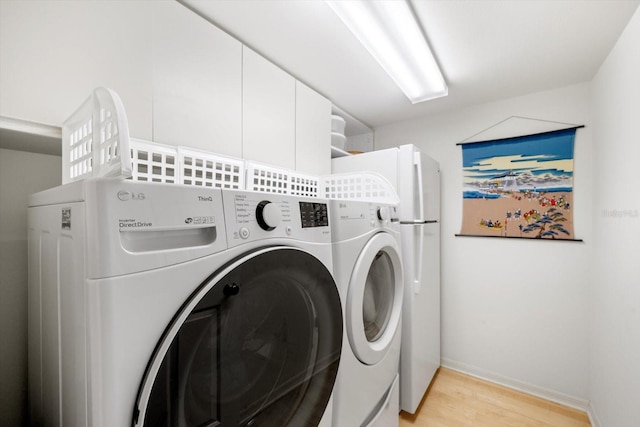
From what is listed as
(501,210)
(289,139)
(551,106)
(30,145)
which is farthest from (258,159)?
(551,106)

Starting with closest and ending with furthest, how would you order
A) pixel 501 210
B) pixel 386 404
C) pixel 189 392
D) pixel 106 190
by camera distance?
pixel 106 190 → pixel 189 392 → pixel 386 404 → pixel 501 210

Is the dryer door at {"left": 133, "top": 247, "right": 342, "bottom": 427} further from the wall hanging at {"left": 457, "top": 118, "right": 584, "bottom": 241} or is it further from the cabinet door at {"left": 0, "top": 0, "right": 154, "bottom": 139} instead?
the wall hanging at {"left": 457, "top": 118, "right": 584, "bottom": 241}

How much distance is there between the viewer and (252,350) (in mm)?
671

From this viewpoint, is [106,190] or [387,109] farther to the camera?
[387,109]

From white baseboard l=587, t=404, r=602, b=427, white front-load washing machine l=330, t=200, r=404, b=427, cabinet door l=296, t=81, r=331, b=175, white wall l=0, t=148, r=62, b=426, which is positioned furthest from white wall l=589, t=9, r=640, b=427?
white wall l=0, t=148, r=62, b=426

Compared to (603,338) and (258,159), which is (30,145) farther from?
(603,338)

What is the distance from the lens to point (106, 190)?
429 mm

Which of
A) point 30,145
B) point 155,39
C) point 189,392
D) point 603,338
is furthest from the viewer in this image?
point 603,338

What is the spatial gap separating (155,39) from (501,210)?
260 centimetres

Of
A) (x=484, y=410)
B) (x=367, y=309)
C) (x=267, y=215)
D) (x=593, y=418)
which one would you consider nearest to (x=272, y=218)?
(x=267, y=215)

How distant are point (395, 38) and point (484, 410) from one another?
2.52 meters

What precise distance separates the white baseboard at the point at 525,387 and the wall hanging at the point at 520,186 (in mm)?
1178

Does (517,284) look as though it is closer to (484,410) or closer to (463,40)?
(484,410)

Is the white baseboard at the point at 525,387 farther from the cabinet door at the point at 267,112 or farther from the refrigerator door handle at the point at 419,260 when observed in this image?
the cabinet door at the point at 267,112
